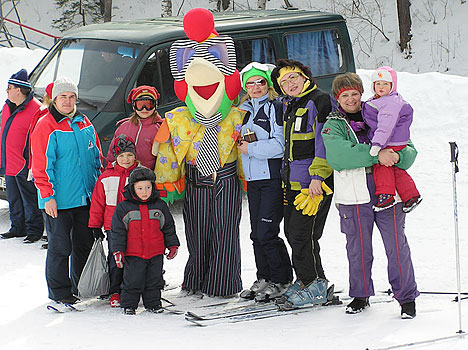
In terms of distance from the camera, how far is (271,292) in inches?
219

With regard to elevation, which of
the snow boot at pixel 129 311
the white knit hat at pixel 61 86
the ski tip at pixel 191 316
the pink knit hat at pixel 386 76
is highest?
the white knit hat at pixel 61 86

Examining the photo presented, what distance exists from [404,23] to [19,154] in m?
15.4

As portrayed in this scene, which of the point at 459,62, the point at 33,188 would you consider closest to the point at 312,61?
the point at 33,188

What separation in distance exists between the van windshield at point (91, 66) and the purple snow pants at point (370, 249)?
361 cm

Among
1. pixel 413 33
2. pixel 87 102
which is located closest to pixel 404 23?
pixel 413 33

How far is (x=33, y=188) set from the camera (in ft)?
24.9

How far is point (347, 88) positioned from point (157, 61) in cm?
339

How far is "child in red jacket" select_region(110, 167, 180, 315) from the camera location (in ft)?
17.4

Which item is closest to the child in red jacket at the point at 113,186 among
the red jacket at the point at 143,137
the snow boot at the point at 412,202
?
the red jacket at the point at 143,137

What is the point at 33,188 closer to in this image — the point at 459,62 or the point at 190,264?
the point at 190,264

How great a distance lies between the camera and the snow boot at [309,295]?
209 inches

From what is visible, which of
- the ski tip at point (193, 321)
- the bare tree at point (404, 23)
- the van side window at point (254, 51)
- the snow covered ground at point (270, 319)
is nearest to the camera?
the snow covered ground at point (270, 319)

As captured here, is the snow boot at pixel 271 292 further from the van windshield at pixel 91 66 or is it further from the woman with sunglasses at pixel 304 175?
the van windshield at pixel 91 66

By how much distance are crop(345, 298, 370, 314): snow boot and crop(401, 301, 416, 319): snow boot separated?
1.00 ft
